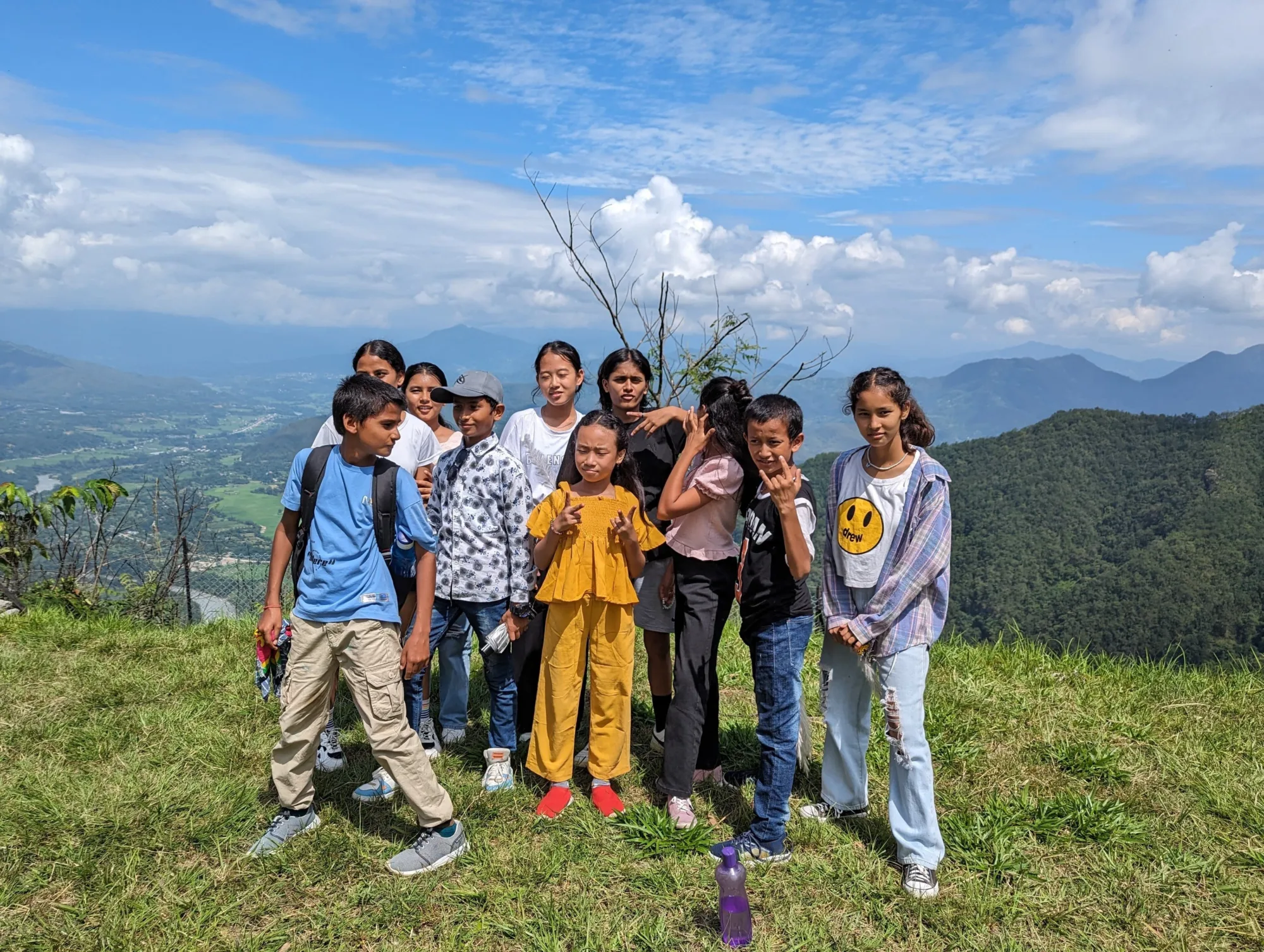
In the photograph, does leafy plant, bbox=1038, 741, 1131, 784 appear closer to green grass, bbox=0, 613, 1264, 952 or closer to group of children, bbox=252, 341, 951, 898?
green grass, bbox=0, 613, 1264, 952

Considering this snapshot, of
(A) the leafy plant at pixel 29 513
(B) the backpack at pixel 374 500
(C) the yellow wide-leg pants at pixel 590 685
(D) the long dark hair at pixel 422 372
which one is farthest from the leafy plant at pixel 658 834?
(A) the leafy plant at pixel 29 513

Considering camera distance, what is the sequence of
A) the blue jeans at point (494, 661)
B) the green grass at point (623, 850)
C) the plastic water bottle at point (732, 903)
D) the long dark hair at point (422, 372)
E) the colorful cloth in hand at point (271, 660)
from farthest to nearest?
the long dark hair at point (422, 372)
the blue jeans at point (494, 661)
the colorful cloth in hand at point (271, 660)
the green grass at point (623, 850)
the plastic water bottle at point (732, 903)

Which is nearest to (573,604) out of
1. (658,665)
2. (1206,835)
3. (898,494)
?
(658,665)

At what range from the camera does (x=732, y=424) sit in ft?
11.5

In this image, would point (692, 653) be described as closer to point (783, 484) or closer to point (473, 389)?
point (783, 484)

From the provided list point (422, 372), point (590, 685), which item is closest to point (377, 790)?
point (590, 685)

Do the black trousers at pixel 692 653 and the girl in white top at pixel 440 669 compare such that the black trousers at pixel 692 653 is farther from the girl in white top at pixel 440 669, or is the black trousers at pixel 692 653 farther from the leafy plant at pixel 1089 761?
the leafy plant at pixel 1089 761

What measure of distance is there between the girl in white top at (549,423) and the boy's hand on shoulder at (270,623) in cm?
130

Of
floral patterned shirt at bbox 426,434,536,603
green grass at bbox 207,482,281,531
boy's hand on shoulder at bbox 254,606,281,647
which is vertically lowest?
green grass at bbox 207,482,281,531

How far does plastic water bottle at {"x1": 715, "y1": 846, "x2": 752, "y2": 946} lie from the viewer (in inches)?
111

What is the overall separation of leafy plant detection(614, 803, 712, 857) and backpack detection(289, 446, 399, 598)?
1653mm

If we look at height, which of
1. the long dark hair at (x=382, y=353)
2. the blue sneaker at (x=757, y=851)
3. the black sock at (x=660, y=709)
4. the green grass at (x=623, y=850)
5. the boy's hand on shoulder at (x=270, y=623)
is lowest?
→ the green grass at (x=623, y=850)

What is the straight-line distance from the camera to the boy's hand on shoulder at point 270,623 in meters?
3.31

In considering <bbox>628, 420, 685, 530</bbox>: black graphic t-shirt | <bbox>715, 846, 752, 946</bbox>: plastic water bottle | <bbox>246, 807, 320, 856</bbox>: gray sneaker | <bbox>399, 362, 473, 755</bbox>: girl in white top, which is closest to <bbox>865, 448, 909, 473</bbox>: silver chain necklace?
<bbox>628, 420, 685, 530</bbox>: black graphic t-shirt
